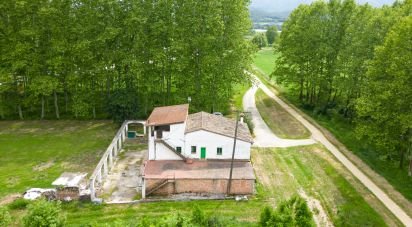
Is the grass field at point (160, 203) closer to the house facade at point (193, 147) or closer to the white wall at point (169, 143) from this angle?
the house facade at point (193, 147)

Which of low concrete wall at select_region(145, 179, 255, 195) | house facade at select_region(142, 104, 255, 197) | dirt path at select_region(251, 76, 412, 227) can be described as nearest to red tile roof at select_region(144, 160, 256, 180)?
house facade at select_region(142, 104, 255, 197)

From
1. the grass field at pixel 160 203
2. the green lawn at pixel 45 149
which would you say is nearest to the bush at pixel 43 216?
the grass field at pixel 160 203

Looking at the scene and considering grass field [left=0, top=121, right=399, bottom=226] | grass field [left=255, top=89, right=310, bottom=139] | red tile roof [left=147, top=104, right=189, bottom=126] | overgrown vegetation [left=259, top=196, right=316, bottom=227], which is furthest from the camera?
grass field [left=255, top=89, right=310, bottom=139]

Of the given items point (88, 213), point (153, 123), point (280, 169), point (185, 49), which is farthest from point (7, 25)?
point (280, 169)

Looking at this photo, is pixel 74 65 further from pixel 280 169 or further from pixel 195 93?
pixel 280 169

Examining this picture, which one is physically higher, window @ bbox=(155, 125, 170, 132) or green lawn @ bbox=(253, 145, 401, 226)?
window @ bbox=(155, 125, 170, 132)

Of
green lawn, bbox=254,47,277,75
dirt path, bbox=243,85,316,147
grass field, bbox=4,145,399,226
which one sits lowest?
grass field, bbox=4,145,399,226

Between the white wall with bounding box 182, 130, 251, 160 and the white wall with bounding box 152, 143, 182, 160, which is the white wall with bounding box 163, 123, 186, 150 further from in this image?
the white wall with bounding box 152, 143, 182, 160
